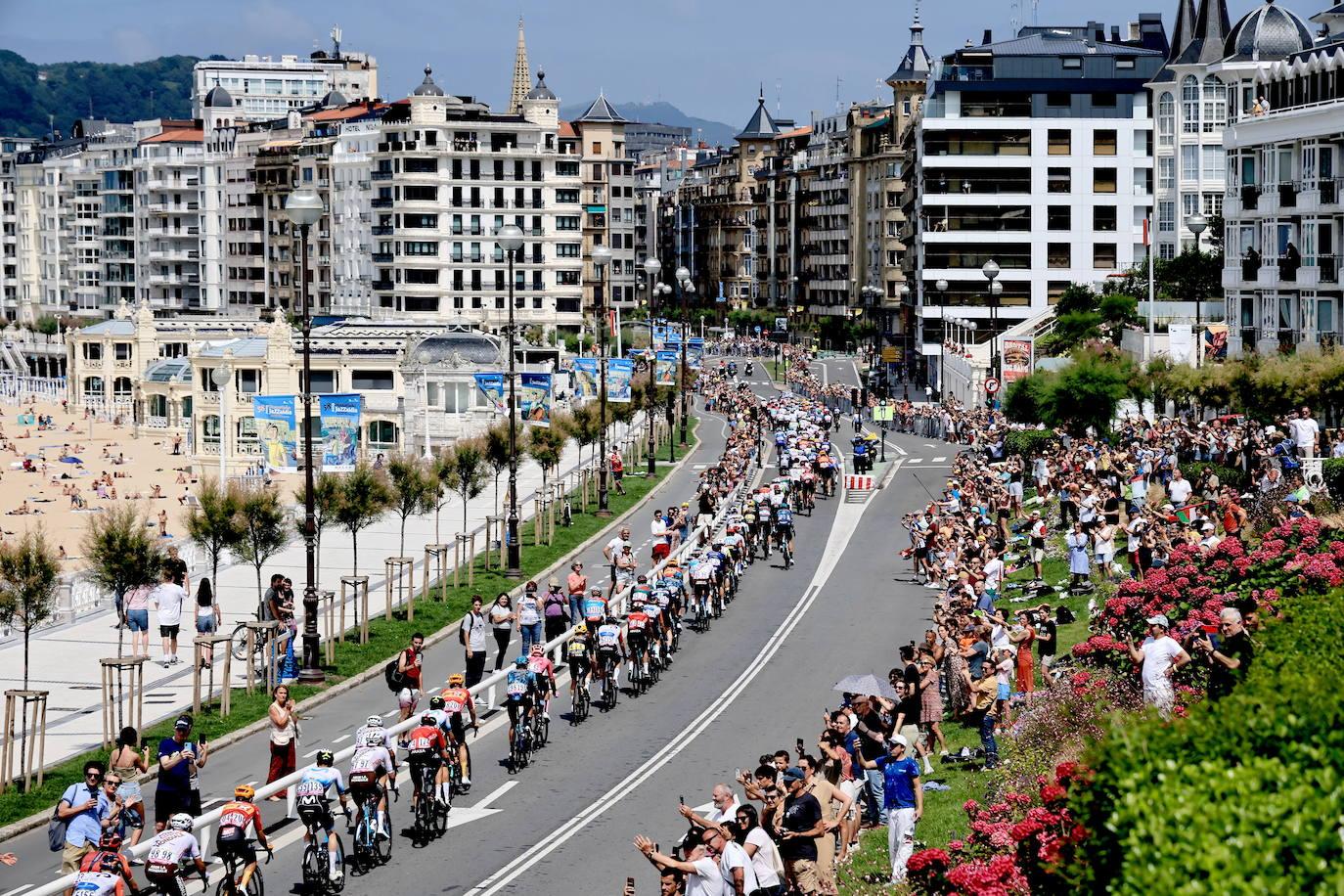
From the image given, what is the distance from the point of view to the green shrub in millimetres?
51844

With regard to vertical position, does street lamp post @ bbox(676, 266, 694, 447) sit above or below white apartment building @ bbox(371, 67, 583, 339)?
below

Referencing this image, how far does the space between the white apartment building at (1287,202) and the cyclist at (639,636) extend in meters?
25.4

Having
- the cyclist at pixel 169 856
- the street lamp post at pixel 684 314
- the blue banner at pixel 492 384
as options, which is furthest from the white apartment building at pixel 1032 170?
the cyclist at pixel 169 856

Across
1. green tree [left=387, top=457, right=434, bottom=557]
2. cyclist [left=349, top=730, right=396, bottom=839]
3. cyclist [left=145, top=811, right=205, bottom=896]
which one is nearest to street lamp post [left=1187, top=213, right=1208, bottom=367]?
green tree [left=387, top=457, right=434, bottom=557]

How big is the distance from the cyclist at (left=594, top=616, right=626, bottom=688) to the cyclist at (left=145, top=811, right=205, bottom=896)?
11.0m

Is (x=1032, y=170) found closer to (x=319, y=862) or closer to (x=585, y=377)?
(x=585, y=377)

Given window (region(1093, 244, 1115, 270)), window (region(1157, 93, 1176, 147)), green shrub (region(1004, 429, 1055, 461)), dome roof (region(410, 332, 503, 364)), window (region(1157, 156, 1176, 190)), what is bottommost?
green shrub (region(1004, 429, 1055, 461))

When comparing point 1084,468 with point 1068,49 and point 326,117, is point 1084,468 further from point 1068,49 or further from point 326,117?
point 326,117

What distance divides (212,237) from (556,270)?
154ft

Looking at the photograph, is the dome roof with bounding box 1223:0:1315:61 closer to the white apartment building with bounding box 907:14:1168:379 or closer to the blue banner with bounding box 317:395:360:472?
the blue banner with bounding box 317:395:360:472

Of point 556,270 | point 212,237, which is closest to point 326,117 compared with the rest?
point 212,237

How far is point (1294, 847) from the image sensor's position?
10.4 m

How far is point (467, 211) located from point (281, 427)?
64896 millimetres

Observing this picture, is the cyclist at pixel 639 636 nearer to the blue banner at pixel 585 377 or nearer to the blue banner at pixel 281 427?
the blue banner at pixel 281 427
